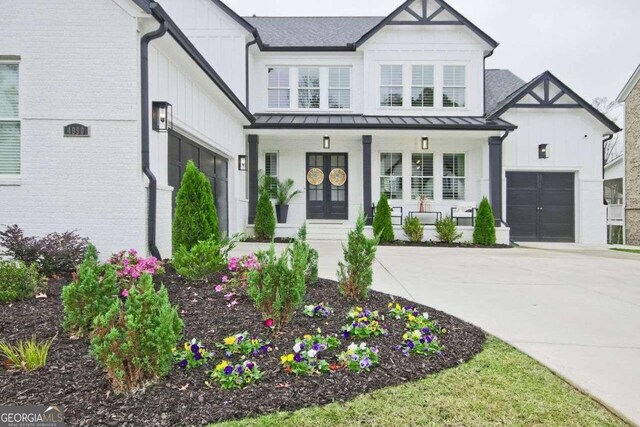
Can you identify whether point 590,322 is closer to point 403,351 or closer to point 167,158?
point 403,351

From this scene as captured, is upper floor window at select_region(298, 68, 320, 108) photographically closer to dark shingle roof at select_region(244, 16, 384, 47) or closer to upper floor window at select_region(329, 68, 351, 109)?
upper floor window at select_region(329, 68, 351, 109)

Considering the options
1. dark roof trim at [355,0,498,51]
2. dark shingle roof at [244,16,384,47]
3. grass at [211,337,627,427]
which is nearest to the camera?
grass at [211,337,627,427]

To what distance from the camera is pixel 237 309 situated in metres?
3.32

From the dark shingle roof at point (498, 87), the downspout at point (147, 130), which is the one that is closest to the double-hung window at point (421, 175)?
the dark shingle roof at point (498, 87)

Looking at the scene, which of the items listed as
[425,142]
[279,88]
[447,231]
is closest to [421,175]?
[425,142]

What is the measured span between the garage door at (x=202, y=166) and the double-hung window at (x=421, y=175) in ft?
19.8

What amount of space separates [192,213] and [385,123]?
7.59 metres

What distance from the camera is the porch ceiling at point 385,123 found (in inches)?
428

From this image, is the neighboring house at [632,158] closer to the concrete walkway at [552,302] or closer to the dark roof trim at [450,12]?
the dark roof trim at [450,12]

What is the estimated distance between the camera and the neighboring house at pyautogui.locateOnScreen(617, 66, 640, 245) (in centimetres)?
1388

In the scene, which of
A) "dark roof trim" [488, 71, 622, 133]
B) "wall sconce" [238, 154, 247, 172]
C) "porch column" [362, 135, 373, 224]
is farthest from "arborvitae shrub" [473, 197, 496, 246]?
"wall sconce" [238, 154, 247, 172]

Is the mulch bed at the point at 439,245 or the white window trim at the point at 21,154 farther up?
the white window trim at the point at 21,154

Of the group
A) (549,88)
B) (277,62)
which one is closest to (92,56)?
(277,62)

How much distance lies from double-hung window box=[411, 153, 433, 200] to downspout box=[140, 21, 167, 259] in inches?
349
